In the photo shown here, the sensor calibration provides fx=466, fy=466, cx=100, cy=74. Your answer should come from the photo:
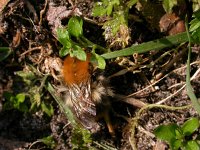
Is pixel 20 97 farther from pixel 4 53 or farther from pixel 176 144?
pixel 176 144

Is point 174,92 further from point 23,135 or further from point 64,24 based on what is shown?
point 23,135

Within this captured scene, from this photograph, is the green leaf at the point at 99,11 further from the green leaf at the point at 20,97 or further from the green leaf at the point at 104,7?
the green leaf at the point at 20,97

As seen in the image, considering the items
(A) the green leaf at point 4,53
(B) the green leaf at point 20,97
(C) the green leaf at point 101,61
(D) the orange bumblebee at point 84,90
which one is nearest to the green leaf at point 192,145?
(D) the orange bumblebee at point 84,90

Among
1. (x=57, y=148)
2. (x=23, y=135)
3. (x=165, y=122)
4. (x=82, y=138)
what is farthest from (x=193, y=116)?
(x=23, y=135)

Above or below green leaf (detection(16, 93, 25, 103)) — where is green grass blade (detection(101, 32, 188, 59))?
above

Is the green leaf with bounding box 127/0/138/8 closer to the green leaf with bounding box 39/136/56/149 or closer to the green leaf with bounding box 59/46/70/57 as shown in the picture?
the green leaf with bounding box 59/46/70/57

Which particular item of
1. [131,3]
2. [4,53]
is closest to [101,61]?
[131,3]

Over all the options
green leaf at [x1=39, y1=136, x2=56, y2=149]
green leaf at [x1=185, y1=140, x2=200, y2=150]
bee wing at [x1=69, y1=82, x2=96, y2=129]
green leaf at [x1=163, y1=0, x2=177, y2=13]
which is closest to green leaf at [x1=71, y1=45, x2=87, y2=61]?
bee wing at [x1=69, y1=82, x2=96, y2=129]
